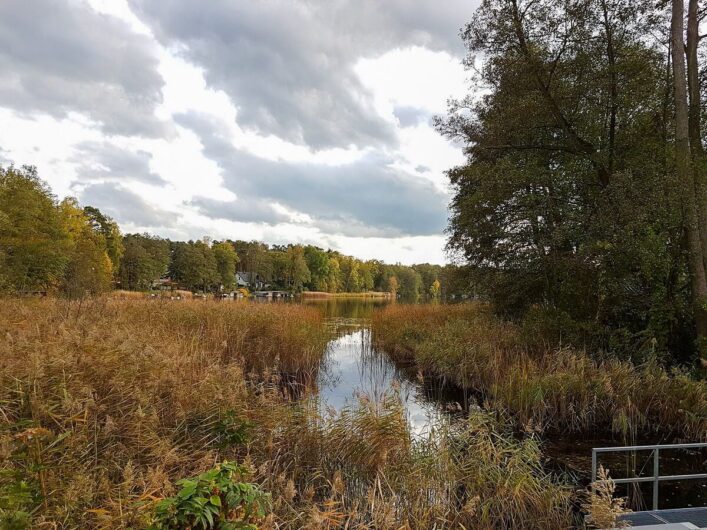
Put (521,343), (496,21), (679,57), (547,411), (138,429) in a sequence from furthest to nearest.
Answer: (496,21), (521,343), (679,57), (547,411), (138,429)

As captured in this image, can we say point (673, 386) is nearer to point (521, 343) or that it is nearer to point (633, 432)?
point (633, 432)

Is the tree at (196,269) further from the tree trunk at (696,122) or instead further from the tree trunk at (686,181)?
the tree trunk at (686,181)

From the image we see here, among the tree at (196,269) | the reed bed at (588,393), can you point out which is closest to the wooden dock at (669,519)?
the reed bed at (588,393)

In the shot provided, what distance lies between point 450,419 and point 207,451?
4.15 meters

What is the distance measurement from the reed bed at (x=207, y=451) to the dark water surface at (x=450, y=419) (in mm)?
544

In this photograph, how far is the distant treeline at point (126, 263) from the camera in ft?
82.6

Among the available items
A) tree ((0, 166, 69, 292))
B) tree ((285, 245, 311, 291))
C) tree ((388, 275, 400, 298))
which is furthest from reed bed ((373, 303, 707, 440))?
tree ((388, 275, 400, 298))

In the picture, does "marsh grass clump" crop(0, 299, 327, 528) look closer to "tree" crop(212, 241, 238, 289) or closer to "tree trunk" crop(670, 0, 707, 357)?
"tree trunk" crop(670, 0, 707, 357)

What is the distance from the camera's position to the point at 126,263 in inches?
2302

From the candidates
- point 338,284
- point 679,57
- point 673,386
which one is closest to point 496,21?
point 679,57

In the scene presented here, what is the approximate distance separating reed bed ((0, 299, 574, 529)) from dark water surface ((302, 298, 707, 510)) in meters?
0.54

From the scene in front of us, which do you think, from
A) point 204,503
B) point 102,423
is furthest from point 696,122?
point 102,423

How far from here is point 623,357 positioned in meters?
9.16

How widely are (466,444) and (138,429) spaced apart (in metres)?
3.47
